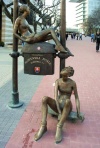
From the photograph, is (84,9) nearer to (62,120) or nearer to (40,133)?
(62,120)

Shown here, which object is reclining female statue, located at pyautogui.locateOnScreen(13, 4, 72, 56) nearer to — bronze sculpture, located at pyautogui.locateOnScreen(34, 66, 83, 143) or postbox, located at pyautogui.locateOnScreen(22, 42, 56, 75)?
postbox, located at pyautogui.locateOnScreen(22, 42, 56, 75)

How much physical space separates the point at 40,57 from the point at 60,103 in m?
1.06

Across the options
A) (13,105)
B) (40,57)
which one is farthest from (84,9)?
(40,57)

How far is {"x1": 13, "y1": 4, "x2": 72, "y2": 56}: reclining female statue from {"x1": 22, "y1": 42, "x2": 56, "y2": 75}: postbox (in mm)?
122

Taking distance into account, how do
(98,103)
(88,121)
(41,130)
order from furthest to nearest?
(98,103) < (88,121) < (41,130)

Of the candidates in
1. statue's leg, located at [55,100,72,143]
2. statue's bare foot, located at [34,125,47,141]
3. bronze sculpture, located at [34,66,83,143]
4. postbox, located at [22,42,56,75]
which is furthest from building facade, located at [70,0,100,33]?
statue's bare foot, located at [34,125,47,141]

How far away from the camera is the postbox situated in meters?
5.28

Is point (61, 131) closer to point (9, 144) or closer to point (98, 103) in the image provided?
point (9, 144)

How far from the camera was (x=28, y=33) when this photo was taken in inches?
219

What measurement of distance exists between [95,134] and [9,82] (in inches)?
193

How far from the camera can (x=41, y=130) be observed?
4.52m

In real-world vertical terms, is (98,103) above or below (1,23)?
below

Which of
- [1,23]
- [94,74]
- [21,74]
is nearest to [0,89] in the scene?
[21,74]

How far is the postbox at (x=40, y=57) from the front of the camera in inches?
208
